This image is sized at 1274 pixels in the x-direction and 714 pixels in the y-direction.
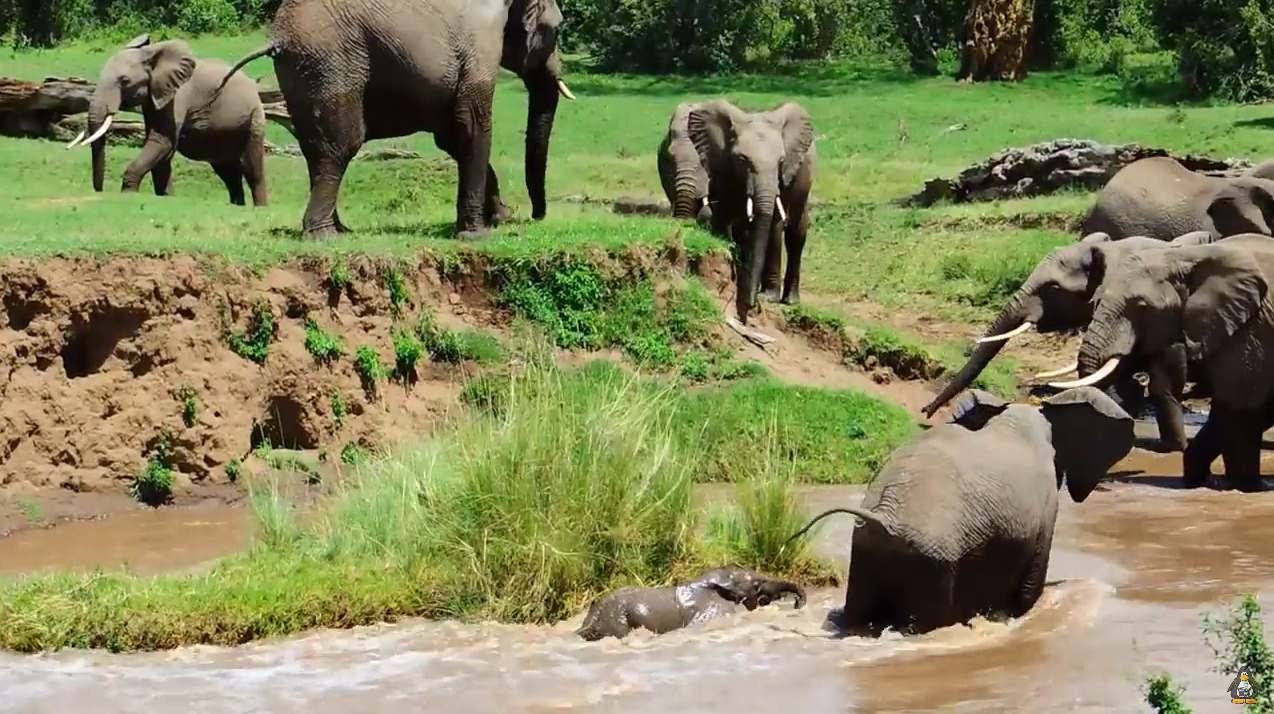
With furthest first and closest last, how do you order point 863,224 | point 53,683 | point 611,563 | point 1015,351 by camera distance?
point 863,224 → point 1015,351 → point 611,563 → point 53,683

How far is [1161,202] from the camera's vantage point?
18.4 meters

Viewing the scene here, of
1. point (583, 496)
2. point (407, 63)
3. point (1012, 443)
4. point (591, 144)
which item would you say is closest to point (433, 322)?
point (407, 63)

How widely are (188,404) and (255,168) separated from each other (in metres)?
8.92

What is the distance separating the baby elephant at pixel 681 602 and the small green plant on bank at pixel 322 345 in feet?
15.1

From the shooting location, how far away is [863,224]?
2334 cm

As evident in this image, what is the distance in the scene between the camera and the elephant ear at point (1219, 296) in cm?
1330

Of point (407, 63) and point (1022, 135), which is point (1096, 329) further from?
point (1022, 135)

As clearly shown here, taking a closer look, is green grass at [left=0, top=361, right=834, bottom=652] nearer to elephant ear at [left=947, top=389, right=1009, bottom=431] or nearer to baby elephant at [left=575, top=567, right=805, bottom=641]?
baby elephant at [left=575, top=567, right=805, bottom=641]

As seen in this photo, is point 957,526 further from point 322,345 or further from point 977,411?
point 322,345

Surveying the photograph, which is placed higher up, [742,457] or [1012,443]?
[1012,443]

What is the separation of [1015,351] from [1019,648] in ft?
30.3

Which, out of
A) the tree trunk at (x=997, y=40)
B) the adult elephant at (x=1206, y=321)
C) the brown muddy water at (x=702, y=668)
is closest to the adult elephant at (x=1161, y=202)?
the adult elephant at (x=1206, y=321)

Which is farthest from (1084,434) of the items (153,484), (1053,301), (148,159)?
(148,159)

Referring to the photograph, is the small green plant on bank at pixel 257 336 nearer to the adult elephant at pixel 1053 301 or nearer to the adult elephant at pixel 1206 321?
the adult elephant at pixel 1053 301
